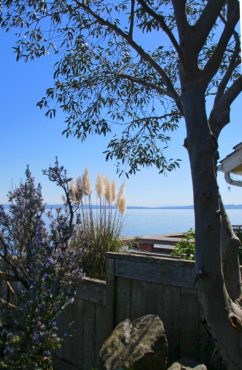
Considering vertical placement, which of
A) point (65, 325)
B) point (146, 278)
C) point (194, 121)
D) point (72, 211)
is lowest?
point (65, 325)

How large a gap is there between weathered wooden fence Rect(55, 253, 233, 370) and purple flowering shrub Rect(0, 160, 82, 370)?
2.39ft

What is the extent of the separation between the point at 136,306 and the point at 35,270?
1.20 metres

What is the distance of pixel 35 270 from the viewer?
355 cm

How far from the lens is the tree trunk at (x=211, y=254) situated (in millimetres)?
2363

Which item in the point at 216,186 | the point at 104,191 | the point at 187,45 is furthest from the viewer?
the point at 104,191

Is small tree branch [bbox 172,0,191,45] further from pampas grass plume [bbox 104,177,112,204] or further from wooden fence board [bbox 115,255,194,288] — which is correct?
pampas grass plume [bbox 104,177,112,204]

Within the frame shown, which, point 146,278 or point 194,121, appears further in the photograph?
point 146,278

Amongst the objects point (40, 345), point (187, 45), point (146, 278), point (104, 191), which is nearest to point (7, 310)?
point (40, 345)

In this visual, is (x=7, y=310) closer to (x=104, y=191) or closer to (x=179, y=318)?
(x=179, y=318)

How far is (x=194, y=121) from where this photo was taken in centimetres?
254

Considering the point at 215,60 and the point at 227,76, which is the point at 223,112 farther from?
the point at 227,76

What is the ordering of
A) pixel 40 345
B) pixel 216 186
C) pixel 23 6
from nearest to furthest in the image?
pixel 216 186
pixel 40 345
pixel 23 6

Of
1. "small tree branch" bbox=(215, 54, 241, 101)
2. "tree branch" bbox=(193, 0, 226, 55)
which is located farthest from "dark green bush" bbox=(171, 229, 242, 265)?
"tree branch" bbox=(193, 0, 226, 55)

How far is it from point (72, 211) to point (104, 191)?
3226 millimetres
